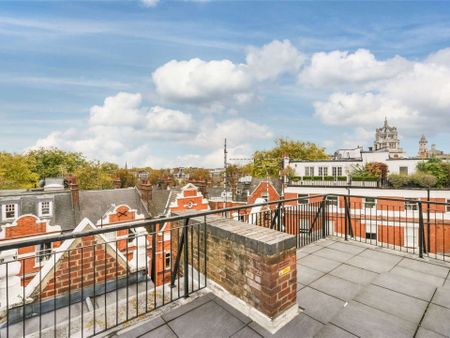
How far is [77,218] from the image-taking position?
18.8 metres

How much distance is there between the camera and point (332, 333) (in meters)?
2.72

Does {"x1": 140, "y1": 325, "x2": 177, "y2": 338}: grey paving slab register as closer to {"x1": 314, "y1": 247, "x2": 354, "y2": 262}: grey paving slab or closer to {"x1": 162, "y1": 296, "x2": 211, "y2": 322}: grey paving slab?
{"x1": 162, "y1": 296, "x2": 211, "y2": 322}: grey paving slab

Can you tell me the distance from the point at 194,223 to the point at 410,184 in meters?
23.8

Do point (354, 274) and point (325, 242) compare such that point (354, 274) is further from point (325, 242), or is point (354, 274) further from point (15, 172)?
point (15, 172)

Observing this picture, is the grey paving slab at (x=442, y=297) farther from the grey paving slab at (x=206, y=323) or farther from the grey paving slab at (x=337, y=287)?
the grey paving slab at (x=206, y=323)

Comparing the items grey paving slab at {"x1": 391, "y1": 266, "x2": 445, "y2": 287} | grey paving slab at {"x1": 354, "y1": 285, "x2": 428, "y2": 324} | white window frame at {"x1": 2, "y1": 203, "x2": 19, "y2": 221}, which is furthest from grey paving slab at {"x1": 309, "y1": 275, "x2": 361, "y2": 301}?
white window frame at {"x1": 2, "y1": 203, "x2": 19, "y2": 221}

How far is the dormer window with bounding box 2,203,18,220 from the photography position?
58.9 ft

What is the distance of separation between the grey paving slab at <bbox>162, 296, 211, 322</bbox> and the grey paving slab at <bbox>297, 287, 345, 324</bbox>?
4.34ft

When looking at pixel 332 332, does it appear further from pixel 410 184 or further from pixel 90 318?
pixel 410 184

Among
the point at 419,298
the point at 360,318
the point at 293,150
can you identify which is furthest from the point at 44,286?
the point at 293,150

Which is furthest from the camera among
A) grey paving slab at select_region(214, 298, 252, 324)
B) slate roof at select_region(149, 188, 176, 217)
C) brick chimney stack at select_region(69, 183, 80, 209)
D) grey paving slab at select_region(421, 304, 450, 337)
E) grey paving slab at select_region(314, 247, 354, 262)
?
slate roof at select_region(149, 188, 176, 217)

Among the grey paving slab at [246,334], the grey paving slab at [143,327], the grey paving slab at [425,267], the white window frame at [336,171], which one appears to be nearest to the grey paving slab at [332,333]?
the grey paving slab at [246,334]

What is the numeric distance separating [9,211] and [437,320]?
79.6 ft

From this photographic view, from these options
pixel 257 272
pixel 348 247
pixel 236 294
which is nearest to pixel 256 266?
pixel 257 272
